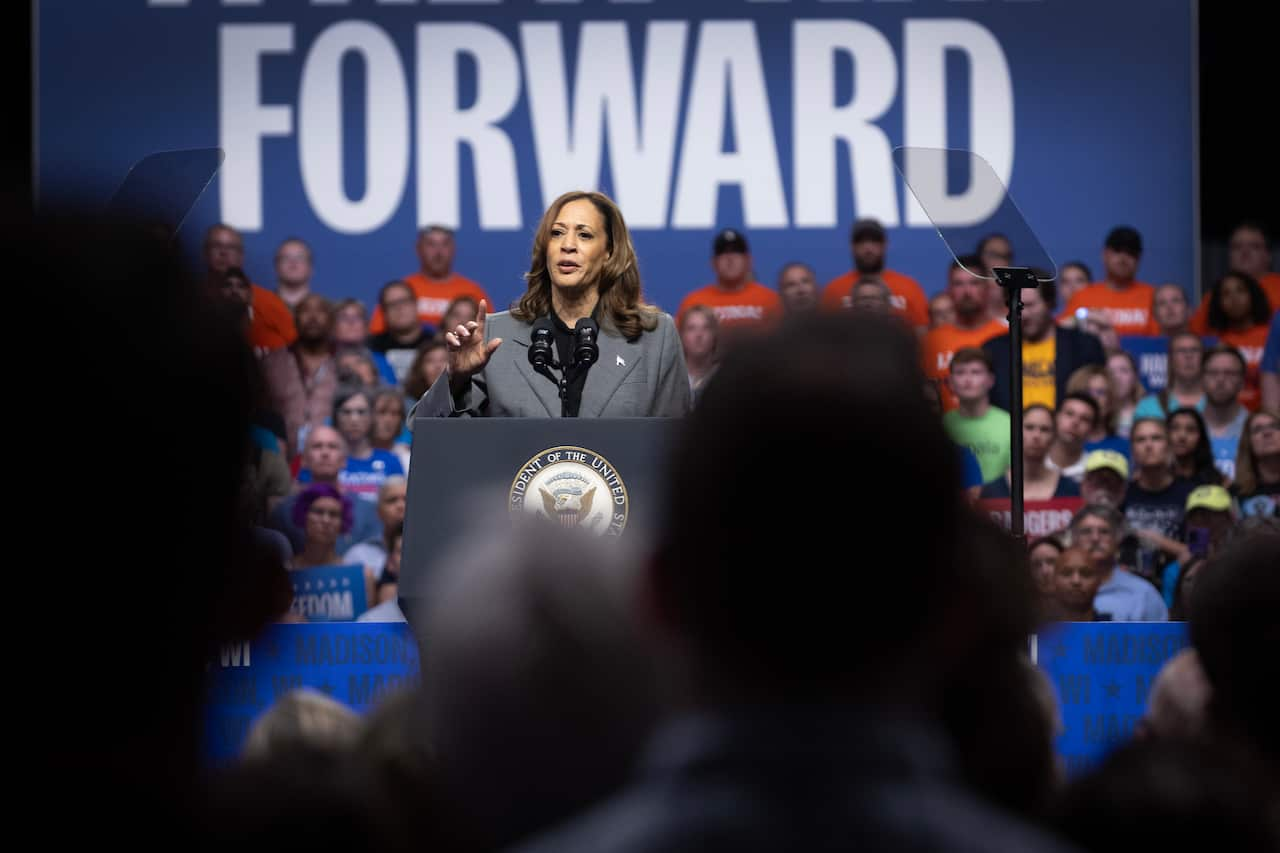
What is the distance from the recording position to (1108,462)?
21.4 ft

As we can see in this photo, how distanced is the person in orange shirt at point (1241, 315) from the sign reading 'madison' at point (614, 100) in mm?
1535

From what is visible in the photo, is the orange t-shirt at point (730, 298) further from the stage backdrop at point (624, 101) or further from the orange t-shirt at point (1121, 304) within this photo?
the orange t-shirt at point (1121, 304)

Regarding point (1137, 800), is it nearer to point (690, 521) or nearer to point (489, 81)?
point (690, 521)

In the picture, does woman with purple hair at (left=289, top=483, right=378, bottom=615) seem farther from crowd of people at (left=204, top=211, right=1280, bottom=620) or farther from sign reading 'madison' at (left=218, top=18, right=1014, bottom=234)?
sign reading 'madison' at (left=218, top=18, right=1014, bottom=234)

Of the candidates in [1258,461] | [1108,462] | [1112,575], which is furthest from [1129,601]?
[1258,461]

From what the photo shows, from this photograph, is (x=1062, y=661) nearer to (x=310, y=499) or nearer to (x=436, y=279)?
(x=310, y=499)

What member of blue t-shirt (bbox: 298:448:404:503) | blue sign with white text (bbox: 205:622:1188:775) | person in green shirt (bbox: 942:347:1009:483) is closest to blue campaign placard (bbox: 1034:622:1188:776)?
blue sign with white text (bbox: 205:622:1188:775)

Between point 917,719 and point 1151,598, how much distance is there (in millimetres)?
4564

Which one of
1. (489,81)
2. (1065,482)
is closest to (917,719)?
(1065,482)

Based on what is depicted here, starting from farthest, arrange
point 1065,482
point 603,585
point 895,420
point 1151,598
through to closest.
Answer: point 1065,482 → point 1151,598 → point 603,585 → point 895,420

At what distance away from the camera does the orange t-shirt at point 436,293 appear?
323 inches

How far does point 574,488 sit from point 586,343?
0.42m

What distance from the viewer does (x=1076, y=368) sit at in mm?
7207

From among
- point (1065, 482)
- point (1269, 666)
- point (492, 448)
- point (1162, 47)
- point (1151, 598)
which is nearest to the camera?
point (1269, 666)
